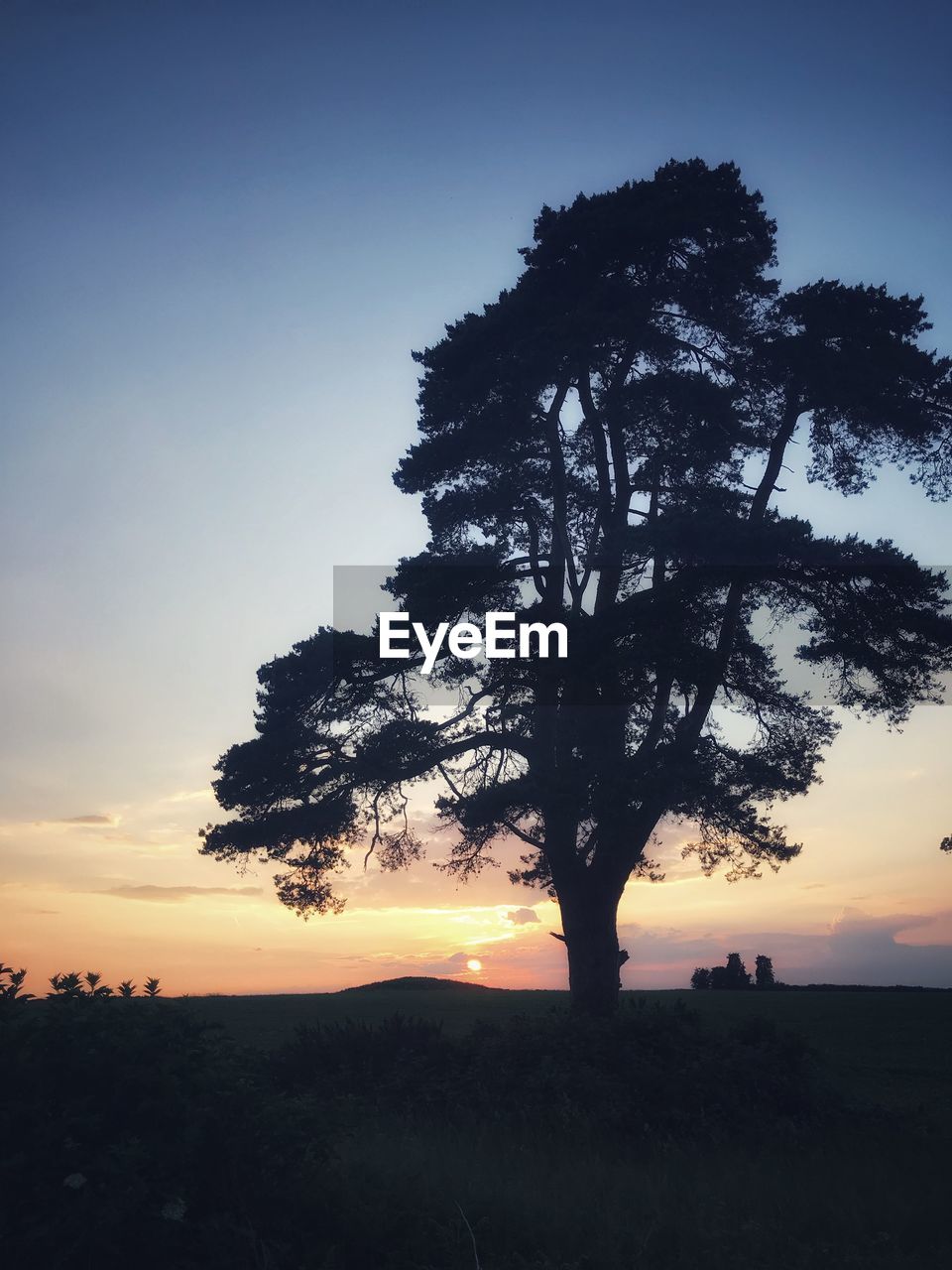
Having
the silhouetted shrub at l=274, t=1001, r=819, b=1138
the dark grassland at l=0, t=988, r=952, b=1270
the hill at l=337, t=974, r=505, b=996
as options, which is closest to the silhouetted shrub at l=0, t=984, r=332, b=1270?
the dark grassland at l=0, t=988, r=952, b=1270

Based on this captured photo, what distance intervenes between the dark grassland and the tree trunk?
6374mm

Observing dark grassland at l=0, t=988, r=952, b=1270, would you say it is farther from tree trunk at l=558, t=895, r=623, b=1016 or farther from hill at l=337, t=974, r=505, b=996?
hill at l=337, t=974, r=505, b=996

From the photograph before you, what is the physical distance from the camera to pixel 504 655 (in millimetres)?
21453

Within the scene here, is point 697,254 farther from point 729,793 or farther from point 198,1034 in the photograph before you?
point 198,1034

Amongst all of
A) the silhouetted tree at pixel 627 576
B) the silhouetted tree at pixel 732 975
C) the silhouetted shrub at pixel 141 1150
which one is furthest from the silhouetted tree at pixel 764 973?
the silhouetted shrub at pixel 141 1150

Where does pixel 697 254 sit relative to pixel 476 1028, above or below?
above

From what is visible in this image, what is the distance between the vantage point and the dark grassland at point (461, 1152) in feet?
20.9

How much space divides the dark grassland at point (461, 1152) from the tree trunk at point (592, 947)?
6.37 m

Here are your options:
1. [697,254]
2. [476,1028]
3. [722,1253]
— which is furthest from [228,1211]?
[697,254]

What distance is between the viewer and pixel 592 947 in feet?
69.8

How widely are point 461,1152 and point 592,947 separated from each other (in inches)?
442

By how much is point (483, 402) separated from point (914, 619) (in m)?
10.4

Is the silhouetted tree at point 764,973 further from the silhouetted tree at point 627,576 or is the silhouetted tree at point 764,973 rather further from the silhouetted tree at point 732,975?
the silhouetted tree at point 627,576

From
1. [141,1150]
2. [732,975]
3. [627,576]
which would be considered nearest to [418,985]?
[732,975]
